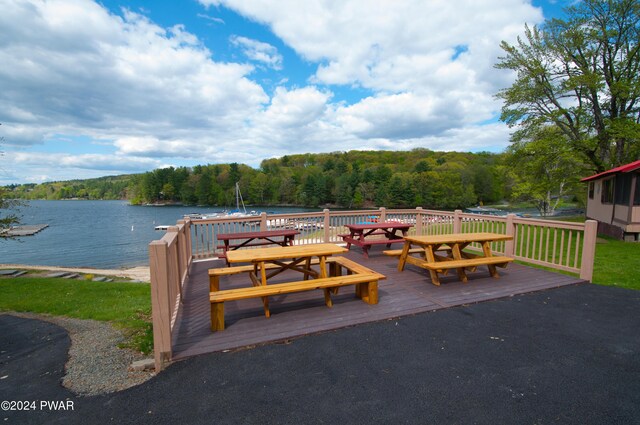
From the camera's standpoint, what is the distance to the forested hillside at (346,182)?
62.2 metres

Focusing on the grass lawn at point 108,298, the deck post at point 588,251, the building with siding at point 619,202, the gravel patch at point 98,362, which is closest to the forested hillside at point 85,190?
the grass lawn at point 108,298

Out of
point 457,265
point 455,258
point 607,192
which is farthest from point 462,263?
point 607,192

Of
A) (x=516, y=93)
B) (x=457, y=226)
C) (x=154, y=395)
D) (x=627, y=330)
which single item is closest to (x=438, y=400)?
(x=154, y=395)

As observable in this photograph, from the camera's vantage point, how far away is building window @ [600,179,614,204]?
539 inches

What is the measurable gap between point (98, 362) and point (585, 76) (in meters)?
17.8

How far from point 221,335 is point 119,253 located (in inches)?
1096

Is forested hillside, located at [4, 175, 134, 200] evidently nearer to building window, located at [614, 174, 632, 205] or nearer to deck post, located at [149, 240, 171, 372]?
building window, located at [614, 174, 632, 205]

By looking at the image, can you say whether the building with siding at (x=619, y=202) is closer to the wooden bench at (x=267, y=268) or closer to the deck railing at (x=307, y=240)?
the deck railing at (x=307, y=240)

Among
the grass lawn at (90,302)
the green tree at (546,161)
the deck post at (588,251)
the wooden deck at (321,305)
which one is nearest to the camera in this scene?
the wooden deck at (321,305)

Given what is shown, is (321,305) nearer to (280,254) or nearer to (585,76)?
(280,254)

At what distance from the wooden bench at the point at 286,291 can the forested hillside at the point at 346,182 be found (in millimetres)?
56042

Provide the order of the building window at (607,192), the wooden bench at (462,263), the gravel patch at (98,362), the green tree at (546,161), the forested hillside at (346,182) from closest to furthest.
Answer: the gravel patch at (98,362) → the wooden bench at (462,263) → the building window at (607,192) → the green tree at (546,161) → the forested hillside at (346,182)

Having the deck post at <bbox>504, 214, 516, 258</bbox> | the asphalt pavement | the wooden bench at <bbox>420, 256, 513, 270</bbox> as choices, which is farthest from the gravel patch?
the deck post at <bbox>504, 214, 516, 258</bbox>

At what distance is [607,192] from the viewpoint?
46.6ft
